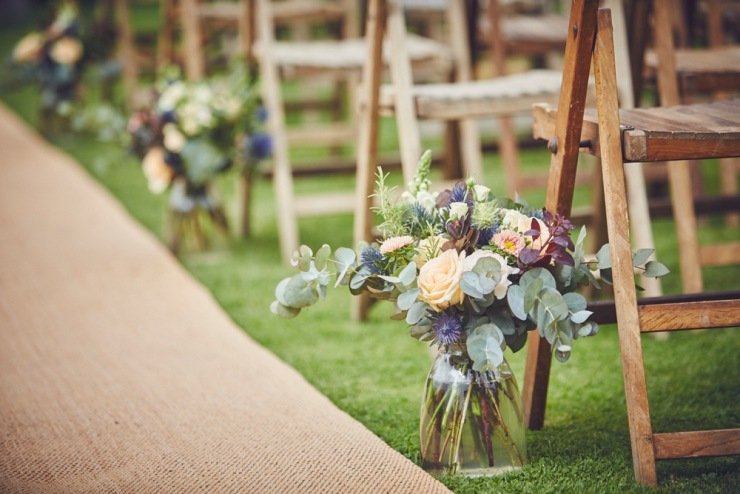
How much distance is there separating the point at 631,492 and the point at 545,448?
226mm

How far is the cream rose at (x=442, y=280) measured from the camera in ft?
4.72

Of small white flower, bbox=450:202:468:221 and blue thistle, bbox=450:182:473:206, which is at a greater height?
blue thistle, bbox=450:182:473:206

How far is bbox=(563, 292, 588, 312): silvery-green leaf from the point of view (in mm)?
1465

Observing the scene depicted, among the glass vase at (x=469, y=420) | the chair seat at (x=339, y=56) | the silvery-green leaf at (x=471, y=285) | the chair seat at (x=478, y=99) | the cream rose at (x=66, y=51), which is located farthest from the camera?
the cream rose at (x=66, y=51)

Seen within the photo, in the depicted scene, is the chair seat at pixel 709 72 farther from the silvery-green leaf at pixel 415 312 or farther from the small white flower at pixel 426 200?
the silvery-green leaf at pixel 415 312

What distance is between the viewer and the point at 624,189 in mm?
1486

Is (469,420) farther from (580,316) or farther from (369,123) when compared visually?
(369,123)

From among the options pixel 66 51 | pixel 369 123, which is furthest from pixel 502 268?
pixel 66 51

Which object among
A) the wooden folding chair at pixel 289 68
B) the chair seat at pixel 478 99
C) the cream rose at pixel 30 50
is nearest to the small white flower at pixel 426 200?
the chair seat at pixel 478 99

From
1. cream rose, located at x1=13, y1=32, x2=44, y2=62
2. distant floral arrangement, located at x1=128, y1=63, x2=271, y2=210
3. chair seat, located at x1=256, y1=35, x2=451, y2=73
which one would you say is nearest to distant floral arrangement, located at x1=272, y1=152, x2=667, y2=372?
chair seat, located at x1=256, y1=35, x2=451, y2=73

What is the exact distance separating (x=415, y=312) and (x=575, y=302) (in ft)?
0.79

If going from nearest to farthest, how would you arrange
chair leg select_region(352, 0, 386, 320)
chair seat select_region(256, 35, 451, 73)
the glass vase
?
the glass vase → chair leg select_region(352, 0, 386, 320) → chair seat select_region(256, 35, 451, 73)

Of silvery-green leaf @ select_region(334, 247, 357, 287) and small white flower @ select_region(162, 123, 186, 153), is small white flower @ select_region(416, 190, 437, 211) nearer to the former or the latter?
silvery-green leaf @ select_region(334, 247, 357, 287)

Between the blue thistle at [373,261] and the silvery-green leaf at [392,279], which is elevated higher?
the blue thistle at [373,261]
